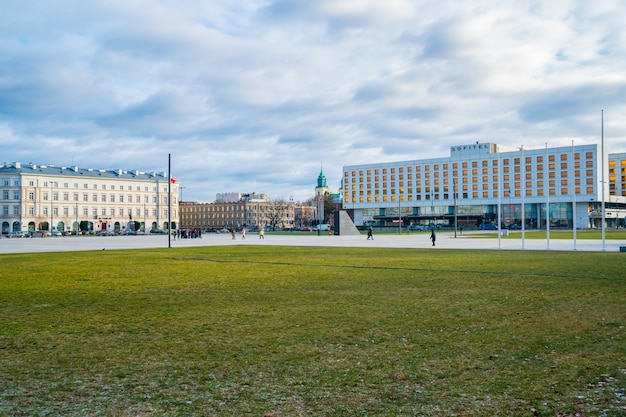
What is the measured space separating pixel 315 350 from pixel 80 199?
13799cm

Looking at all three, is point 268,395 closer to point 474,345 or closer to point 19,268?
point 474,345

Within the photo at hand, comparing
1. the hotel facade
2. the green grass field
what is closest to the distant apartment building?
the hotel facade

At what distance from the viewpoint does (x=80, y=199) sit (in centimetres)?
13375

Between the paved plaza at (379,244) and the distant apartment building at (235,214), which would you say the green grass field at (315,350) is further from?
the distant apartment building at (235,214)

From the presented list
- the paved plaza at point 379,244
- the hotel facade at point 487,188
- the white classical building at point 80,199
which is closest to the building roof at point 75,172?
the white classical building at point 80,199

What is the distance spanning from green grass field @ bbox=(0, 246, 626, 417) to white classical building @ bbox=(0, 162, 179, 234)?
345ft

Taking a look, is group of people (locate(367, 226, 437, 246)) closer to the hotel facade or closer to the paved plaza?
the paved plaza

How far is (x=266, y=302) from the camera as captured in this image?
1270 cm

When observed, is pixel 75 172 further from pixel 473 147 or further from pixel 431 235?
pixel 431 235

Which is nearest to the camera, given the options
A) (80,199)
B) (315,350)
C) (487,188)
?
(315,350)

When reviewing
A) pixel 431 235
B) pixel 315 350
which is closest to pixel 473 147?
pixel 431 235

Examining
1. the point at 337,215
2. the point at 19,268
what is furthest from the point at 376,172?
the point at 19,268

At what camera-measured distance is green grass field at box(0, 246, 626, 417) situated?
5.76m

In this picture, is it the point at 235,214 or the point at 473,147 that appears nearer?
the point at 473,147
